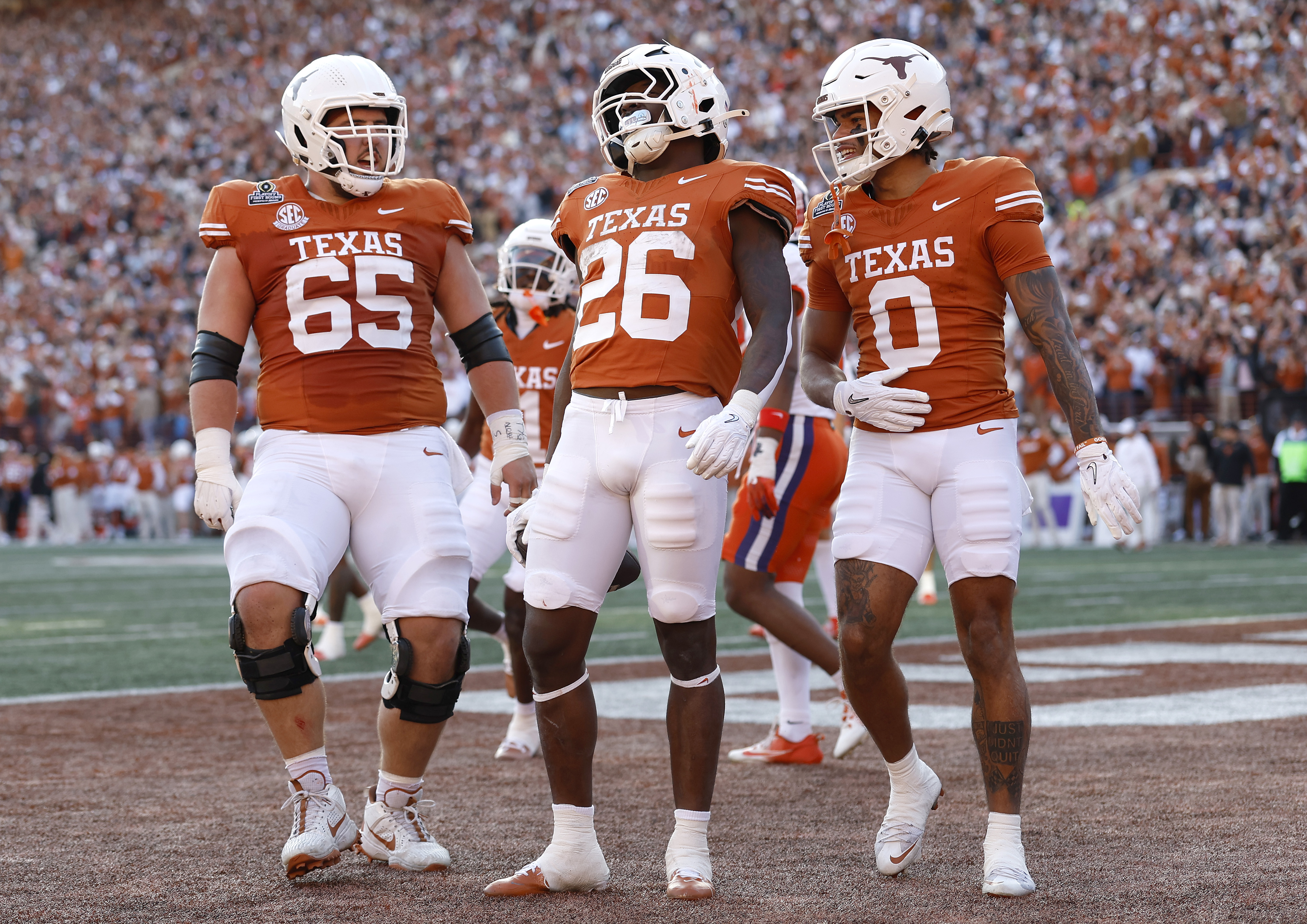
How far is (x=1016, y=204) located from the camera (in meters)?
3.92

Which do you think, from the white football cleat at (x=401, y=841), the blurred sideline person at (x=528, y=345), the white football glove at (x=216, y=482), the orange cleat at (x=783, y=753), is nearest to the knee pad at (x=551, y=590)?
the white football cleat at (x=401, y=841)

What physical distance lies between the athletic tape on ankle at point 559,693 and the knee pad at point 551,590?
0.19 meters

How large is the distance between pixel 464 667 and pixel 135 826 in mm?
1196

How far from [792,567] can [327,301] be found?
241cm

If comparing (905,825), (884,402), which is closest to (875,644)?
(905,825)

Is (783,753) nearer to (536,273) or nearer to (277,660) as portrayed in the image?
(536,273)

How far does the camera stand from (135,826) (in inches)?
182

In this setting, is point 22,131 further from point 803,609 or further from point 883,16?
point 803,609

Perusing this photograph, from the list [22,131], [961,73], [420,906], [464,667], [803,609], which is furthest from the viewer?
[22,131]

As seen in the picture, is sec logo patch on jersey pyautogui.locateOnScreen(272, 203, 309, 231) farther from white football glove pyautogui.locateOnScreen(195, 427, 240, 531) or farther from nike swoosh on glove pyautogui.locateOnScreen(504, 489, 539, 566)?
nike swoosh on glove pyautogui.locateOnScreen(504, 489, 539, 566)

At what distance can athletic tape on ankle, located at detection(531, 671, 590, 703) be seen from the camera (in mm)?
3932

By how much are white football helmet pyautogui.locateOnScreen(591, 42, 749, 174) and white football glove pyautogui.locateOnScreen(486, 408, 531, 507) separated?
30.9 inches

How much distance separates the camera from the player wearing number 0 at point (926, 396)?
12.7ft

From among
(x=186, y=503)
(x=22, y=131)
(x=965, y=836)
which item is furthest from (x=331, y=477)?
(x=22, y=131)
